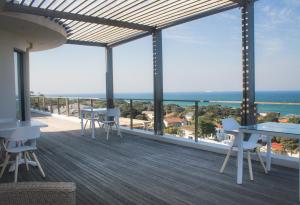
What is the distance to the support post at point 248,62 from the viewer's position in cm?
482

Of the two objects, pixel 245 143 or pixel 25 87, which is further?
pixel 25 87

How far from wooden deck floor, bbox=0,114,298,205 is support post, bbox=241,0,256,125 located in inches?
34.8

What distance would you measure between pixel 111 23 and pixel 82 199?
162 inches

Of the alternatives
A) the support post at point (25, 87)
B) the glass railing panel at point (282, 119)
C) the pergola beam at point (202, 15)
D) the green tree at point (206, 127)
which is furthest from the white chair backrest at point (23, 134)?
the support post at point (25, 87)

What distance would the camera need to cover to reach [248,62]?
15.9 feet

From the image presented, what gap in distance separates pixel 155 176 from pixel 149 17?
356 cm

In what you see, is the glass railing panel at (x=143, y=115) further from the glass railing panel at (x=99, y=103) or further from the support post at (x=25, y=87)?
the support post at (x=25, y=87)

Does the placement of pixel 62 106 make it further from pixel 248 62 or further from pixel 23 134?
pixel 248 62

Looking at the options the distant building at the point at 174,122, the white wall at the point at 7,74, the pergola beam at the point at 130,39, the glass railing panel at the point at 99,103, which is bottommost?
the distant building at the point at 174,122

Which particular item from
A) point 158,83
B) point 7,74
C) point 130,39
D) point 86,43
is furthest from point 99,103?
point 7,74

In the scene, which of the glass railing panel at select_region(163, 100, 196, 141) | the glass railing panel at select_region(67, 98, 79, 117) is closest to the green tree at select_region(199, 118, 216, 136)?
→ the glass railing panel at select_region(163, 100, 196, 141)

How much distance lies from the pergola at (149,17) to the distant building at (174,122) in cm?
17

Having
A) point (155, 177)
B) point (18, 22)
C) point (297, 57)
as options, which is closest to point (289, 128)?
point (155, 177)

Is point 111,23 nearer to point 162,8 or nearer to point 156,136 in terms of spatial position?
point 162,8
